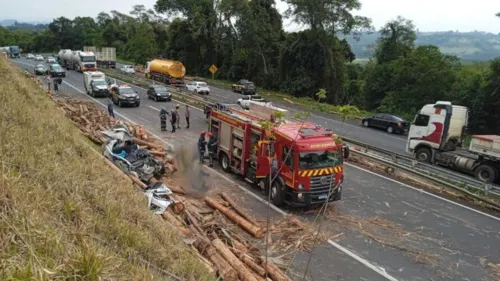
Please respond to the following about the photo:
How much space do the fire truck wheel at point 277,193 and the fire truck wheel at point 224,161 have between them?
12.3ft

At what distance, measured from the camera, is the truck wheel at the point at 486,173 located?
16.9 meters

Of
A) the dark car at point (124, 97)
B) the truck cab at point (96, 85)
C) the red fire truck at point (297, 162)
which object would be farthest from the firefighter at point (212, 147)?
the truck cab at point (96, 85)

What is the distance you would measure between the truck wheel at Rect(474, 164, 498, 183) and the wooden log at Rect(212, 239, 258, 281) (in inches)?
528

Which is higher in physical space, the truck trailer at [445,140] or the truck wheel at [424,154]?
the truck trailer at [445,140]

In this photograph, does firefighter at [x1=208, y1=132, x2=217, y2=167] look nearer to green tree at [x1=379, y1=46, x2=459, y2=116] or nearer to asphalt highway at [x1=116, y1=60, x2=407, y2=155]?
asphalt highway at [x1=116, y1=60, x2=407, y2=155]

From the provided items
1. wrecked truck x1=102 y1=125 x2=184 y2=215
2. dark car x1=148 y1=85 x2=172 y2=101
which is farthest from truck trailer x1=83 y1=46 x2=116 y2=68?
wrecked truck x1=102 y1=125 x2=184 y2=215

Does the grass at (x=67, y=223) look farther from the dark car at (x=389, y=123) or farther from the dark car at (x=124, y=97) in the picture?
the dark car at (x=389, y=123)

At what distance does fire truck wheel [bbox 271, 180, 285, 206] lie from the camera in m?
12.9

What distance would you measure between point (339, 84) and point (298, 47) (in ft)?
22.7

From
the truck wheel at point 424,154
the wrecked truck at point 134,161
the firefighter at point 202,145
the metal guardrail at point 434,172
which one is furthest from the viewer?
the truck wheel at point 424,154

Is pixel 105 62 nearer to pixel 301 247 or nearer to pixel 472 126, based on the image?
pixel 472 126

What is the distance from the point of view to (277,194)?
13141 millimetres

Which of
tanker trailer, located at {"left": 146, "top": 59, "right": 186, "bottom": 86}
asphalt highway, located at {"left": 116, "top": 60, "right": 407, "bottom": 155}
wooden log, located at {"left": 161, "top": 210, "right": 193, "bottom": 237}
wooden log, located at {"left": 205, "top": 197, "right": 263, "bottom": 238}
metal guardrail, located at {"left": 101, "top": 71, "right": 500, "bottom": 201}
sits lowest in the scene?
asphalt highway, located at {"left": 116, "top": 60, "right": 407, "bottom": 155}

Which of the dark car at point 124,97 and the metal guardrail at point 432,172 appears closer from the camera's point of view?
the metal guardrail at point 432,172
